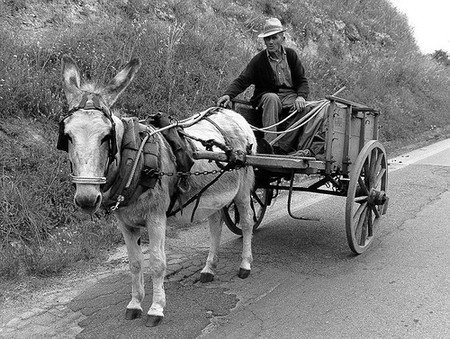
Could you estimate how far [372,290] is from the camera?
4.32 metres

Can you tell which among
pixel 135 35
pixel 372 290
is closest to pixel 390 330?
pixel 372 290

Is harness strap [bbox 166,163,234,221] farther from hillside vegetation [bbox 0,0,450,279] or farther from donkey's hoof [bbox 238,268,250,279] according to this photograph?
hillside vegetation [bbox 0,0,450,279]

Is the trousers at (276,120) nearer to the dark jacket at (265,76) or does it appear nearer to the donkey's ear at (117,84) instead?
the dark jacket at (265,76)

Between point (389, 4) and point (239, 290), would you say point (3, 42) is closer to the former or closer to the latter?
point (239, 290)

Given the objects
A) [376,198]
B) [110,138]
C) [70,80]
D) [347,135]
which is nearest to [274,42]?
[347,135]

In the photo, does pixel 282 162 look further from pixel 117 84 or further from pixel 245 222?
pixel 117 84

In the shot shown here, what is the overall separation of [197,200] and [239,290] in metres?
0.92

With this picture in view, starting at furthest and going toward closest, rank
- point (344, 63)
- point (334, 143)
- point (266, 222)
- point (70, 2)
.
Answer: point (344, 63)
point (70, 2)
point (266, 222)
point (334, 143)

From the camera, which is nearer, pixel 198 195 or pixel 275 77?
pixel 198 195

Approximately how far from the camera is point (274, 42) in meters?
5.80

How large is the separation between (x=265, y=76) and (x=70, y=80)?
3.02 metres

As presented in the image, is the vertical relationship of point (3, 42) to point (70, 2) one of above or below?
below

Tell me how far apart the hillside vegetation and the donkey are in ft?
4.48

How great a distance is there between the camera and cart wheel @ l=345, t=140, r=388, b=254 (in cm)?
496
